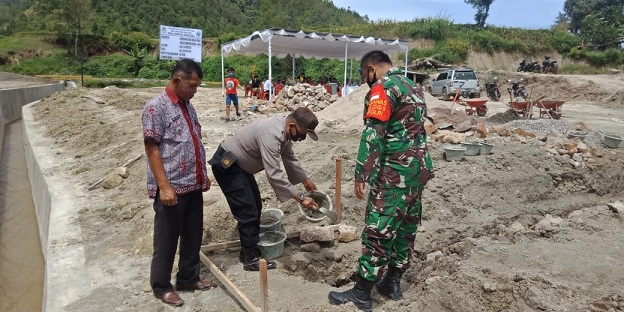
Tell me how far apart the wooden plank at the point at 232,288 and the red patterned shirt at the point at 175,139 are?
0.72m

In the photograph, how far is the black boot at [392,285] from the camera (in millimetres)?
3119

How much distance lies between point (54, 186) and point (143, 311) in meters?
4.06

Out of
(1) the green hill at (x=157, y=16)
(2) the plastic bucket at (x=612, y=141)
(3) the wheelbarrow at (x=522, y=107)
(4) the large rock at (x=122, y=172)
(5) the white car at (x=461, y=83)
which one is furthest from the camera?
(1) the green hill at (x=157, y=16)

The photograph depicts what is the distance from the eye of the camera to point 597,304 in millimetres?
2582

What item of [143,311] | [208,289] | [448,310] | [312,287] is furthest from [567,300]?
[143,311]

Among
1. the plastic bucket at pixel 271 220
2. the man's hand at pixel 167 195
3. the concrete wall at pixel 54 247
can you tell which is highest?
the man's hand at pixel 167 195

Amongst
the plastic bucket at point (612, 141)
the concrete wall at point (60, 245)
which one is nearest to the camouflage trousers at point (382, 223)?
the concrete wall at point (60, 245)

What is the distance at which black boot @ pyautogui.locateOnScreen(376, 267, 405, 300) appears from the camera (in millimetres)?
3119

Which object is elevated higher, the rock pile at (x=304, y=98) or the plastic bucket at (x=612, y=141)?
the rock pile at (x=304, y=98)

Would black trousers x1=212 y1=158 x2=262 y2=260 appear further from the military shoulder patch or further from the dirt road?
the military shoulder patch

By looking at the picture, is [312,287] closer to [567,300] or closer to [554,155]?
[567,300]

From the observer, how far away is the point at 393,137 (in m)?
2.83

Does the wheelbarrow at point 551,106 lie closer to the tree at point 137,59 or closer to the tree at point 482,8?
the tree at point 137,59

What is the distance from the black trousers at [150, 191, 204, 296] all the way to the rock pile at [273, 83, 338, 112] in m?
10.9
